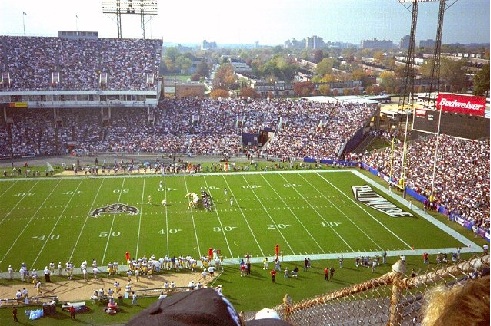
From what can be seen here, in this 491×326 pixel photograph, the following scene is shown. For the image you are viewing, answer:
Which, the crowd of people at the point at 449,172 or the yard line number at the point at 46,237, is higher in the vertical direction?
the crowd of people at the point at 449,172

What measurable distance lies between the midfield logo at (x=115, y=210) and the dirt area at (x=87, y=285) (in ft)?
22.9

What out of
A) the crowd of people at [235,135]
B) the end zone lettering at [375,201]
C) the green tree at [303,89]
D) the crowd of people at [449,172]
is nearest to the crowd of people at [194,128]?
the crowd of people at [235,135]

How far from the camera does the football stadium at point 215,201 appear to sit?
1223 cm

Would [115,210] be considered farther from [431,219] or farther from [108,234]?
[431,219]

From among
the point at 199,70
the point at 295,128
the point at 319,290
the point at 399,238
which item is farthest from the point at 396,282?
the point at 199,70

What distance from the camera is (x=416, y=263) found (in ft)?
60.1

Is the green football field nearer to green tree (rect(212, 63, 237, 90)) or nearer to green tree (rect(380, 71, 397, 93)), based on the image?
green tree (rect(380, 71, 397, 93))

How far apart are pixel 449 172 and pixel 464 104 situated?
22.6ft

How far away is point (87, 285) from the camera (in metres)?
16.6

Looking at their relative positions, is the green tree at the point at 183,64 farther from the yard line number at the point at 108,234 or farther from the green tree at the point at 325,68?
the yard line number at the point at 108,234

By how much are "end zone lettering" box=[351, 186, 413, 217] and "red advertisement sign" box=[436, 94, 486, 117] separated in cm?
935

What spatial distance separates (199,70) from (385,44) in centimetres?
8511

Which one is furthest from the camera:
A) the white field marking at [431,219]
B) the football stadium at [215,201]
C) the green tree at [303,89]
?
the green tree at [303,89]

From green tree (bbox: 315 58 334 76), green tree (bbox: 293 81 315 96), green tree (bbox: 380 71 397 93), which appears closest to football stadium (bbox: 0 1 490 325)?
green tree (bbox: 293 81 315 96)
